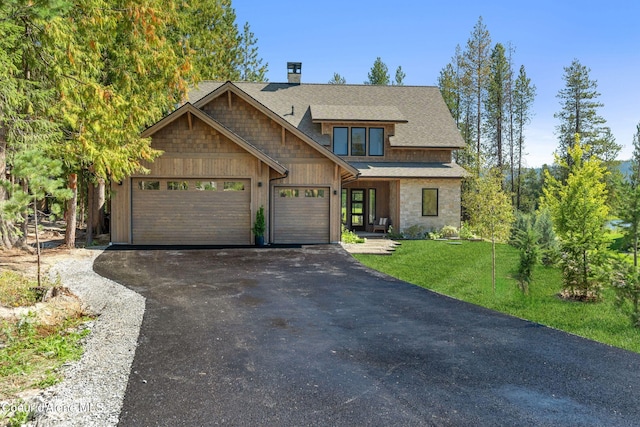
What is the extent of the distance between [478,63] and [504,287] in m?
31.4

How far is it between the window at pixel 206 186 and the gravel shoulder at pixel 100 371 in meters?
8.04

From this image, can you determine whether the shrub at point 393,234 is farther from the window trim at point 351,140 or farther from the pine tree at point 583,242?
the pine tree at point 583,242

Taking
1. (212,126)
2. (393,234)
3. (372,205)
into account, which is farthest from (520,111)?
(212,126)

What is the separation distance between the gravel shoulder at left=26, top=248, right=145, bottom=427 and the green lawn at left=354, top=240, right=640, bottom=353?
6.42 m

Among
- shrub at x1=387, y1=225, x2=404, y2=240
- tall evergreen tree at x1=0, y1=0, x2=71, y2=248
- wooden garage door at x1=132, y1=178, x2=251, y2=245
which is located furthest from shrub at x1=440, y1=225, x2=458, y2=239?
tall evergreen tree at x1=0, y1=0, x2=71, y2=248

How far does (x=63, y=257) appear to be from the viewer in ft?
44.2

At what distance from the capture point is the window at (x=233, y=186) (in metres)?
17.0

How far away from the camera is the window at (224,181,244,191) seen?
16984 mm

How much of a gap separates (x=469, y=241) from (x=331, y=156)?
8.25 meters

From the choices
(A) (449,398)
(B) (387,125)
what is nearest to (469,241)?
(B) (387,125)

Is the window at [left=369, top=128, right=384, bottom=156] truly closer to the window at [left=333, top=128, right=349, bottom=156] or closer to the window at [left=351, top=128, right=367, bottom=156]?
the window at [left=351, top=128, right=367, bottom=156]

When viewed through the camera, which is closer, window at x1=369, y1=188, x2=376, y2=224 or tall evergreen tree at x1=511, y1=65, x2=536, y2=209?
window at x1=369, y1=188, x2=376, y2=224

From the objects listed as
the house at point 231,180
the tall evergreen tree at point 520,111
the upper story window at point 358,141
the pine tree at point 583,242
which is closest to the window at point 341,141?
the upper story window at point 358,141

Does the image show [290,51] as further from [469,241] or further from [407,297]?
[407,297]
